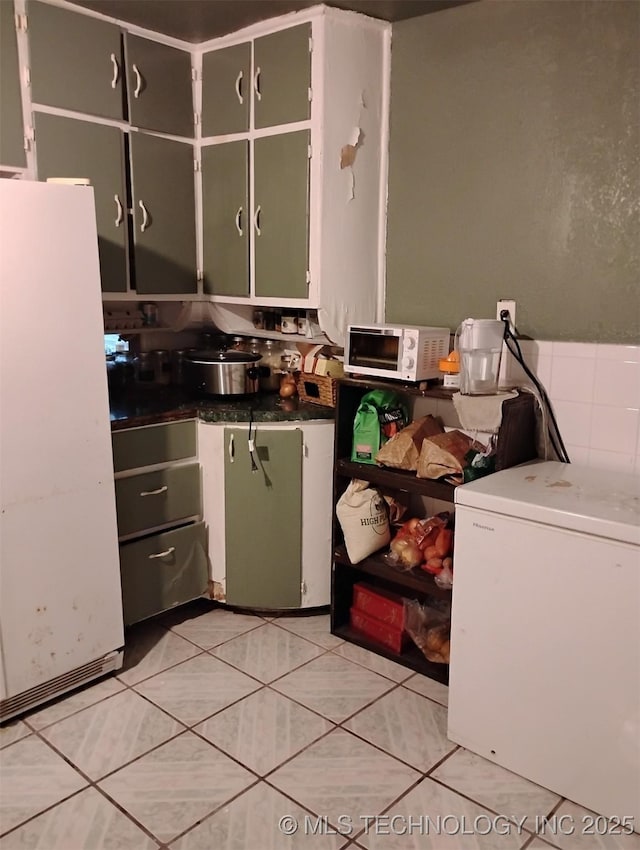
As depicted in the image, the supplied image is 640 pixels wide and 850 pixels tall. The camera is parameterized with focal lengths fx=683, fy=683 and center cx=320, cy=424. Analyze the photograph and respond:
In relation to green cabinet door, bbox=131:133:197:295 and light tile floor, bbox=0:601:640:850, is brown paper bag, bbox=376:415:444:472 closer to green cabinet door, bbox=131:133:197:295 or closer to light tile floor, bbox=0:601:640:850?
light tile floor, bbox=0:601:640:850

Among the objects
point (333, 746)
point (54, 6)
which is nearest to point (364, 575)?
point (333, 746)

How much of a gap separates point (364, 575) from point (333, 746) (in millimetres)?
829

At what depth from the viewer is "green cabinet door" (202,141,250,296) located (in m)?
2.81

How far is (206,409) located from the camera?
106 inches

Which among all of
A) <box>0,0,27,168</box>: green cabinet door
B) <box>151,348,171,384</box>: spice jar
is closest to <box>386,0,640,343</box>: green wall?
<box>151,348,171,384</box>: spice jar

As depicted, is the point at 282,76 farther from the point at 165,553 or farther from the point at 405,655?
the point at 405,655

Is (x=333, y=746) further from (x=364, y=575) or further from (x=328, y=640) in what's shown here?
(x=364, y=575)

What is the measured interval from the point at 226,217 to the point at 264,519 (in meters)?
1.27

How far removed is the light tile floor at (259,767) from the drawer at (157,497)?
49cm

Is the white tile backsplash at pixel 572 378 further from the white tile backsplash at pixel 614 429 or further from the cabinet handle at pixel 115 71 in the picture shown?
the cabinet handle at pixel 115 71

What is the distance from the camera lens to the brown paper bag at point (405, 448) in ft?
7.82

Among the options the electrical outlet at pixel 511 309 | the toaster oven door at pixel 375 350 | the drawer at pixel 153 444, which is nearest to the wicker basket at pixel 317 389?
the toaster oven door at pixel 375 350

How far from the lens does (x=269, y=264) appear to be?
276 centimetres

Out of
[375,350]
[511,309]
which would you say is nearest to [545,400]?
[511,309]
